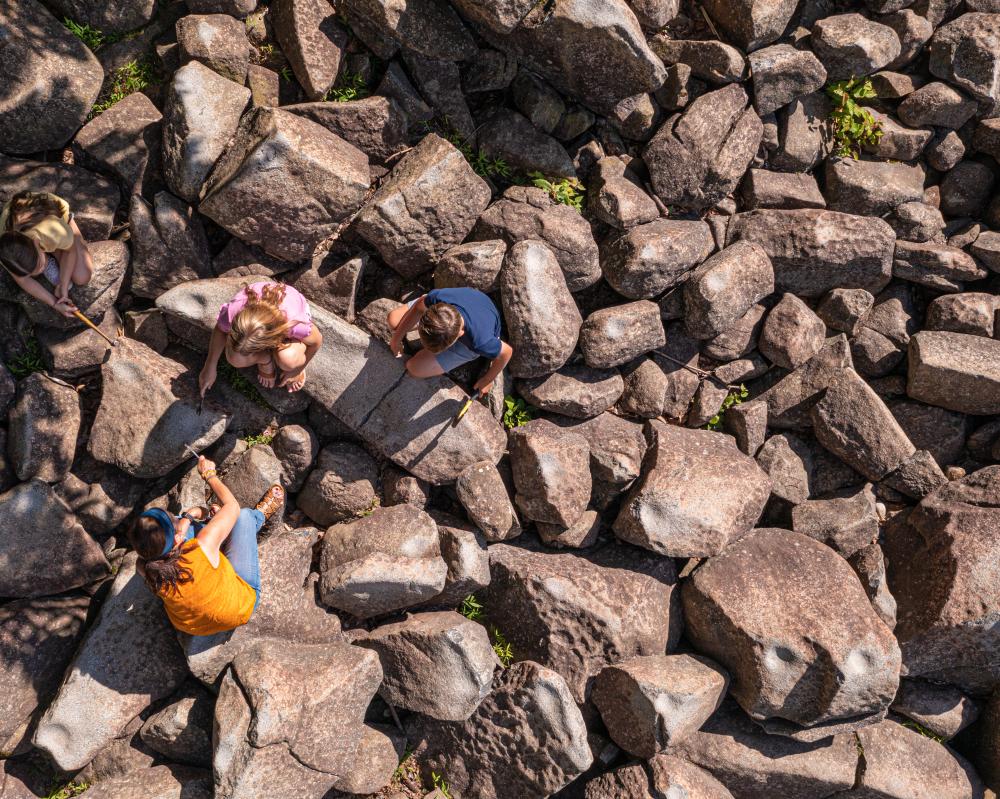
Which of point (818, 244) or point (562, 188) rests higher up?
point (818, 244)

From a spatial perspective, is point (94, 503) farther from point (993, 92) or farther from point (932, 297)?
point (993, 92)

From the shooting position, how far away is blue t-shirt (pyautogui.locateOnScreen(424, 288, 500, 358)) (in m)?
5.23

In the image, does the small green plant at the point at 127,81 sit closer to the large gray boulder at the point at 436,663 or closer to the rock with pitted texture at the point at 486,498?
the rock with pitted texture at the point at 486,498

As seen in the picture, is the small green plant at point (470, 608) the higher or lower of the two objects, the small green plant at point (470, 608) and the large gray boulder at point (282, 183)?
the lower

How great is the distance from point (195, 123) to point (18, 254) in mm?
1588

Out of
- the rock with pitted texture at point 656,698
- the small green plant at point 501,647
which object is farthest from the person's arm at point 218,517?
the rock with pitted texture at point 656,698

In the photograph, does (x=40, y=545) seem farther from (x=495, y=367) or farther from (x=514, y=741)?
(x=514, y=741)

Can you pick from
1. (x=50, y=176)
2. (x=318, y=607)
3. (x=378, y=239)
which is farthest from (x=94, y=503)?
(x=378, y=239)

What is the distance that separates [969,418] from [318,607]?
20.8ft

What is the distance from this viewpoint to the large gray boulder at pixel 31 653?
5508 mm

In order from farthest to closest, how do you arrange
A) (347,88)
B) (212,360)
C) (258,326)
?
(347,88) → (212,360) → (258,326)

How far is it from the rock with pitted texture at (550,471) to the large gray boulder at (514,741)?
1.35m

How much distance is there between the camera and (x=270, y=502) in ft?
19.2

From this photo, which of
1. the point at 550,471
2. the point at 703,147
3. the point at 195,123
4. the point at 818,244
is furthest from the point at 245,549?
the point at 818,244
